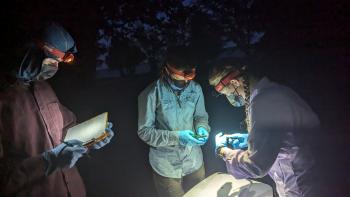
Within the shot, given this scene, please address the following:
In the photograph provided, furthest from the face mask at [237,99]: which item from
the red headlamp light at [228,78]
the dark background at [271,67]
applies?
the dark background at [271,67]

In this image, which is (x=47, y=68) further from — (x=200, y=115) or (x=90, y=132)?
(x=200, y=115)

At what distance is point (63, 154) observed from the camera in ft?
8.98

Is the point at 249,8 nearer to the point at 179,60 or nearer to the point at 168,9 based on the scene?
the point at 168,9

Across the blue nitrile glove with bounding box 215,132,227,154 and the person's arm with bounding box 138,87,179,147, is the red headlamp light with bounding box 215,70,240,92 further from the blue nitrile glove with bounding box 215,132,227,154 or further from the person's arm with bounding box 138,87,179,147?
the person's arm with bounding box 138,87,179,147

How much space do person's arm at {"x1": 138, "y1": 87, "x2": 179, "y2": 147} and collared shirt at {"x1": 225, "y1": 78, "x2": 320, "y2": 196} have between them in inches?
46.4

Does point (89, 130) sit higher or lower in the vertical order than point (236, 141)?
higher

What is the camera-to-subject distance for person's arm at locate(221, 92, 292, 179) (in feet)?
7.84

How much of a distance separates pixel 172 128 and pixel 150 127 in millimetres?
286

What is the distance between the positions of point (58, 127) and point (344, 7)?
6962 mm

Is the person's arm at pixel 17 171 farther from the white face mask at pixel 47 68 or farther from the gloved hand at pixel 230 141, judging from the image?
the gloved hand at pixel 230 141

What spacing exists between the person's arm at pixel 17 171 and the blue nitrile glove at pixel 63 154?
0.20 ft

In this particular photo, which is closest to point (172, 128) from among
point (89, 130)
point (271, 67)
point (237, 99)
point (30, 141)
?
point (237, 99)

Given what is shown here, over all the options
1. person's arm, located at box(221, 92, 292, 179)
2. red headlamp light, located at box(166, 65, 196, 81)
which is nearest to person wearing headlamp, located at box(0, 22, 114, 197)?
red headlamp light, located at box(166, 65, 196, 81)

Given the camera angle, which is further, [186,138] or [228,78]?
[186,138]
